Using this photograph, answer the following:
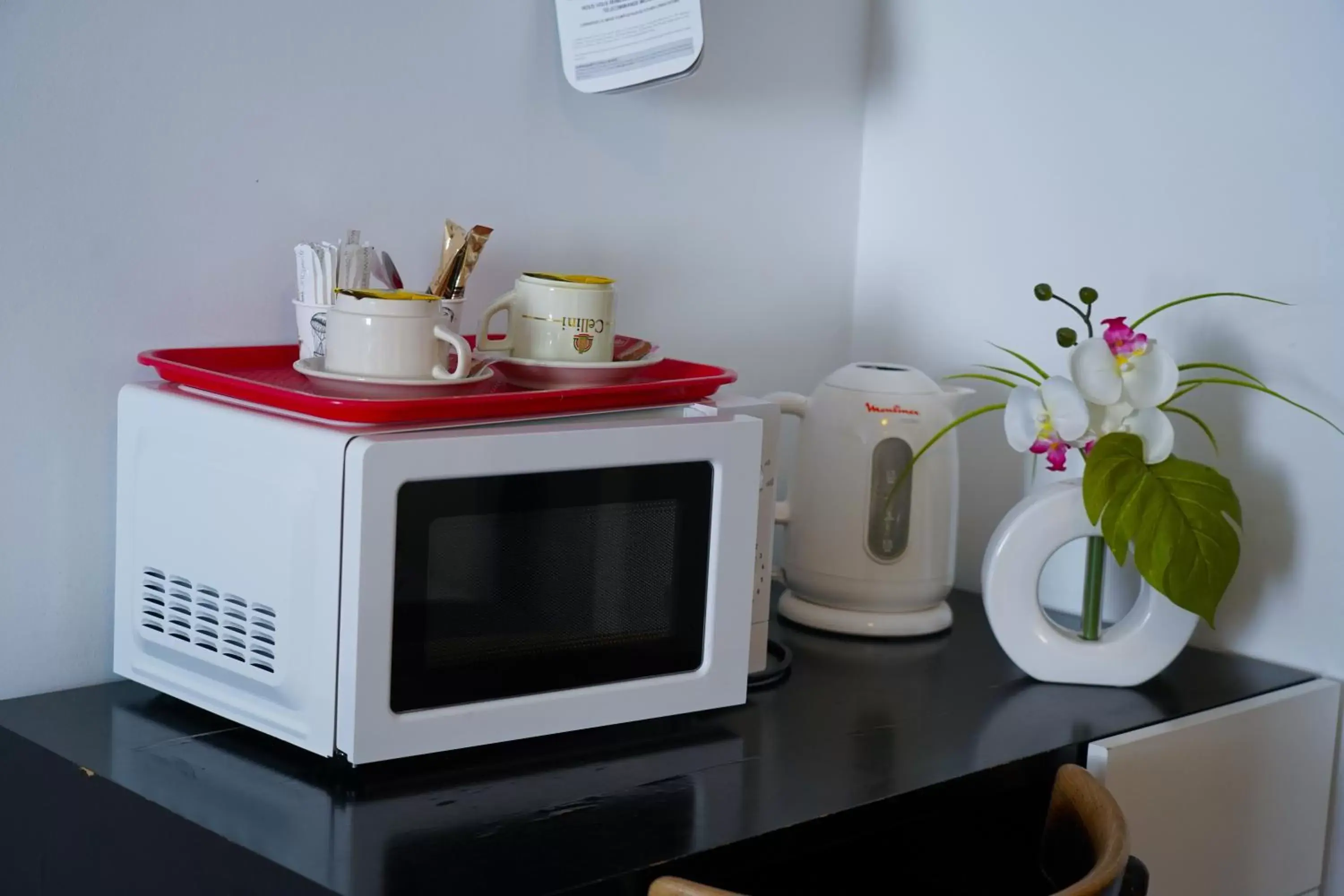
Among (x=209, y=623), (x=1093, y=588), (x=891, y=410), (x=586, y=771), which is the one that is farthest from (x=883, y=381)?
(x=209, y=623)

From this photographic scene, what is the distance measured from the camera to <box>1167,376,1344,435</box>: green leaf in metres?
1.30

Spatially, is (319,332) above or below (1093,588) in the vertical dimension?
above

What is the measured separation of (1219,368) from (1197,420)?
117mm

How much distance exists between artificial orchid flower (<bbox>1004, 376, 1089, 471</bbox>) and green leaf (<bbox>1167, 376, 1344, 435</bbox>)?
127mm

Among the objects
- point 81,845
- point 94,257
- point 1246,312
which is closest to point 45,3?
point 94,257

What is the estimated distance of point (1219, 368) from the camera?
4.49 feet

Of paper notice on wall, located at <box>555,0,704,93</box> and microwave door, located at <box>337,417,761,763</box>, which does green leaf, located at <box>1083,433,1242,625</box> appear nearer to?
microwave door, located at <box>337,417,761,763</box>

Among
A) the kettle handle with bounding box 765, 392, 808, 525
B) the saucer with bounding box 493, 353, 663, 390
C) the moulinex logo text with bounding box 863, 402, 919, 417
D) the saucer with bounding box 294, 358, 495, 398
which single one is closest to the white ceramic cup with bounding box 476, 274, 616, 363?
the saucer with bounding box 493, 353, 663, 390

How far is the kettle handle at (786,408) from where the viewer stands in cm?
139

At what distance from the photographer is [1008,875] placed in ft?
3.97

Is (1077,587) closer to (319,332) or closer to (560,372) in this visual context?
(560,372)

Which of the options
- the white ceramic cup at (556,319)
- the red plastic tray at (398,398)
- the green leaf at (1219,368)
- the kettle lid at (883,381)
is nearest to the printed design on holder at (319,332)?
the red plastic tray at (398,398)

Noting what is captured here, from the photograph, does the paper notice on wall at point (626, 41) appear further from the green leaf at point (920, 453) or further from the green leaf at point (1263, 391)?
the green leaf at point (1263, 391)

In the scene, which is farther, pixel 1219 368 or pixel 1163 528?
pixel 1219 368
